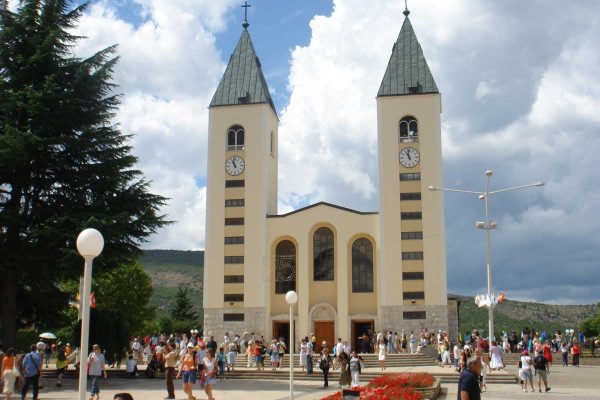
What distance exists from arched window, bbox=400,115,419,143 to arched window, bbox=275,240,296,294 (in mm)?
11514

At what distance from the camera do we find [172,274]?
467 ft

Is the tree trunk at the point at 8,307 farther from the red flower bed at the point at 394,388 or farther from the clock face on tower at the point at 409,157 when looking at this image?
the clock face on tower at the point at 409,157

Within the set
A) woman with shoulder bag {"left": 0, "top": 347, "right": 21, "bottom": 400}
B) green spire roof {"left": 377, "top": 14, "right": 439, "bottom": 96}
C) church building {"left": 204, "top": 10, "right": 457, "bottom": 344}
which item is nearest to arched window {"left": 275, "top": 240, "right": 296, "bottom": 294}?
church building {"left": 204, "top": 10, "right": 457, "bottom": 344}

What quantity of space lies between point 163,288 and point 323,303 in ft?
302

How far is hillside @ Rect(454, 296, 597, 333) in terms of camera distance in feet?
389

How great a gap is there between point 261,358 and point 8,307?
1345 centimetres

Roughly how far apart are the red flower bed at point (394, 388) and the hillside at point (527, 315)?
99120mm

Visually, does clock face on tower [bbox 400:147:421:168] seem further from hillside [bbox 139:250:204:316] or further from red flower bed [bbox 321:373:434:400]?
hillside [bbox 139:250:204:316]

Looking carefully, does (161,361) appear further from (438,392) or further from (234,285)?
(234,285)

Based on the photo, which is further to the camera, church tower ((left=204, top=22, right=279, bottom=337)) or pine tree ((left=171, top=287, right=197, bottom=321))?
pine tree ((left=171, top=287, right=197, bottom=321))

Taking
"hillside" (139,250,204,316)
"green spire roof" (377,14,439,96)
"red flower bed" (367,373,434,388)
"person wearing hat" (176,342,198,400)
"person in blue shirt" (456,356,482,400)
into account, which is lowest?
"red flower bed" (367,373,434,388)

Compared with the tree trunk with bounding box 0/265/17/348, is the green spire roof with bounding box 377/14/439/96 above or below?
above

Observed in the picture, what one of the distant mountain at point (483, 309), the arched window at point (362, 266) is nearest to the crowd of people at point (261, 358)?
the arched window at point (362, 266)

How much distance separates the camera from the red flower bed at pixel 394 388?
14375mm
